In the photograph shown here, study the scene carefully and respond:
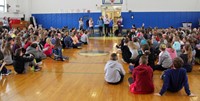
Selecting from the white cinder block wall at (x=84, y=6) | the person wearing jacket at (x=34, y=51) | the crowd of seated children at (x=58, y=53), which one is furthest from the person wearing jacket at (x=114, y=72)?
the white cinder block wall at (x=84, y=6)

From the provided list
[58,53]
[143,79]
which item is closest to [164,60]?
[143,79]

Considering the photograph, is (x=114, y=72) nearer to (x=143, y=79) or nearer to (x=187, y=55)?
(x=143, y=79)

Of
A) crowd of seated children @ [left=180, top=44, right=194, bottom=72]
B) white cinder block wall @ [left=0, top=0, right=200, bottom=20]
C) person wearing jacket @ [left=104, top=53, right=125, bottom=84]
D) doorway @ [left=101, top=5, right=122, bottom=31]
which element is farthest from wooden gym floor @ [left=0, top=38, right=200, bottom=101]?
white cinder block wall @ [left=0, top=0, right=200, bottom=20]

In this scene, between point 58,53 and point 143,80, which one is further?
point 58,53

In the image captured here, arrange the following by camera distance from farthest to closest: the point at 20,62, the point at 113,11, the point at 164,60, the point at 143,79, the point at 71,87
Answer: the point at 113,11 < the point at 164,60 < the point at 20,62 < the point at 71,87 < the point at 143,79

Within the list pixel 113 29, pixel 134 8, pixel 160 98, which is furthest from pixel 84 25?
pixel 160 98

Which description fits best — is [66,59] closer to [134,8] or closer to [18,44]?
[18,44]

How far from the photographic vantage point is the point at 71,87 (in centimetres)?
544

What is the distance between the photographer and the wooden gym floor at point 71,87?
4.73 m

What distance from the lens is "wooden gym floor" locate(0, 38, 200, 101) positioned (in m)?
4.73

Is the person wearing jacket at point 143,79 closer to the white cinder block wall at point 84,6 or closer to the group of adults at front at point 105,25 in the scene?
the group of adults at front at point 105,25

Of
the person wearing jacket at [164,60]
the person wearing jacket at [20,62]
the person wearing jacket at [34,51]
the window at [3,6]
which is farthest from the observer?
the window at [3,6]

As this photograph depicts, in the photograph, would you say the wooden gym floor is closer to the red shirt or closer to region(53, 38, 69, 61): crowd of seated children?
the red shirt

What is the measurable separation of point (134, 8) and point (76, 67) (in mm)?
15661
